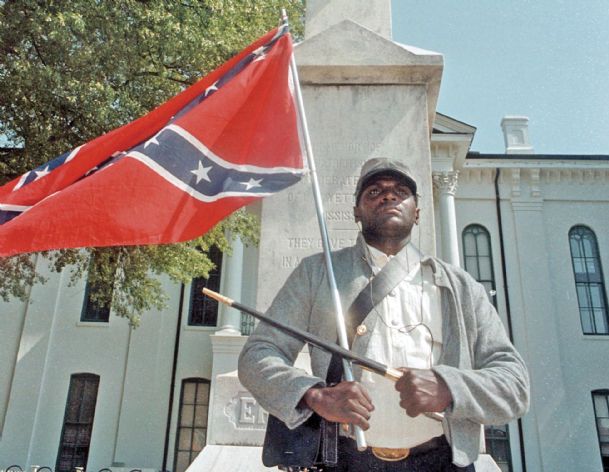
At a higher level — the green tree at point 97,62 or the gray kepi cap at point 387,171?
the green tree at point 97,62

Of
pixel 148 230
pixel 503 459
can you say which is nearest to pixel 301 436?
pixel 148 230

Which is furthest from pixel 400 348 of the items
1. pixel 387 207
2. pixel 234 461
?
pixel 234 461

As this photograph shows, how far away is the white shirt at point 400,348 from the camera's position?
2.30 m

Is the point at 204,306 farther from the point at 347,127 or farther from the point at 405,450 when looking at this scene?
the point at 405,450

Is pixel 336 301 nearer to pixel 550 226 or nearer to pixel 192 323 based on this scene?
pixel 192 323

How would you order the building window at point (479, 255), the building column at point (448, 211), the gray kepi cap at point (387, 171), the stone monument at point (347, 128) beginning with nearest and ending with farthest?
the gray kepi cap at point (387, 171) → the stone monument at point (347, 128) → the building column at point (448, 211) → the building window at point (479, 255)

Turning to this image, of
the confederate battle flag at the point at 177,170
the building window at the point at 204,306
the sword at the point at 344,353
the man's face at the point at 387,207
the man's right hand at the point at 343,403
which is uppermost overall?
the building window at the point at 204,306

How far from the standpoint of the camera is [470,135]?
882 inches

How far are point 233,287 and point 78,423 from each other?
7.29 m

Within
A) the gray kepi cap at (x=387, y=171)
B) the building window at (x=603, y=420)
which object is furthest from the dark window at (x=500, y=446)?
the gray kepi cap at (x=387, y=171)

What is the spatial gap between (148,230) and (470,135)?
20.6m

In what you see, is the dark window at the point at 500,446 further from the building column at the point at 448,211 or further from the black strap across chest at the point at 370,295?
the black strap across chest at the point at 370,295

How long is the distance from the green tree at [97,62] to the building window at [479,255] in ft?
45.4

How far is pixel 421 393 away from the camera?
79.0 inches
